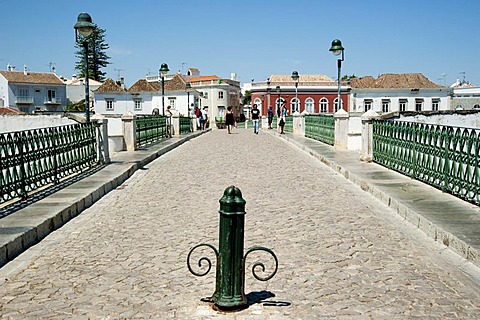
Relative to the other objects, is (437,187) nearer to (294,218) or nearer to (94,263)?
(294,218)

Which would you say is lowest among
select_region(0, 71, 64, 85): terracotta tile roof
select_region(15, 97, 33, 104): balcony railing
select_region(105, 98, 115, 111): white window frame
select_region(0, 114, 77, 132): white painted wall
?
select_region(0, 114, 77, 132): white painted wall

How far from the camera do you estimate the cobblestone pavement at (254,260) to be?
189 inches

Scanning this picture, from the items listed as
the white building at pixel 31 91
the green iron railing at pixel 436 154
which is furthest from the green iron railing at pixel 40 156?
the white building at pixel 31 91

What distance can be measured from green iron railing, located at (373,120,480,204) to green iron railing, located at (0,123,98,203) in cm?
699

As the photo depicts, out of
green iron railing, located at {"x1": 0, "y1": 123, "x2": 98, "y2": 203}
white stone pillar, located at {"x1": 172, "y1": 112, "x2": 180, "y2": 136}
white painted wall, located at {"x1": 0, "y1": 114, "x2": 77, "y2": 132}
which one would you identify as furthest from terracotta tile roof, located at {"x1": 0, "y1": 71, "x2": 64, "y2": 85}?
green iron railing, located at {"x1": 0, "y1": 123, "x2": 98, "y2": 203}

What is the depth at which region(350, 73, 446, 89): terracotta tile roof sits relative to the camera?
7869cm

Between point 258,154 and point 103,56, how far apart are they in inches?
2894

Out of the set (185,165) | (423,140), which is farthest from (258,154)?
(423,140)

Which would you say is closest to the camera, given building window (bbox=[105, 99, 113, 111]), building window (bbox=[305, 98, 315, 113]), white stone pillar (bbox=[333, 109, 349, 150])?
white stone pillar (bbox=[333, 109, 349, 150])

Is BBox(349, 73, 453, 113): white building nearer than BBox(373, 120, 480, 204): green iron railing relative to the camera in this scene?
No

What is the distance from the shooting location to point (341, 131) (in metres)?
20.7

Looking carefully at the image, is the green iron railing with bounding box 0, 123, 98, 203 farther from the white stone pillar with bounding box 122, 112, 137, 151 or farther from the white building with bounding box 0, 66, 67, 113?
the white building with bounding box 0, 66, 67, 113

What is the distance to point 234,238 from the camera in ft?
15.2

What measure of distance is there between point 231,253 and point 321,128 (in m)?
21.5
